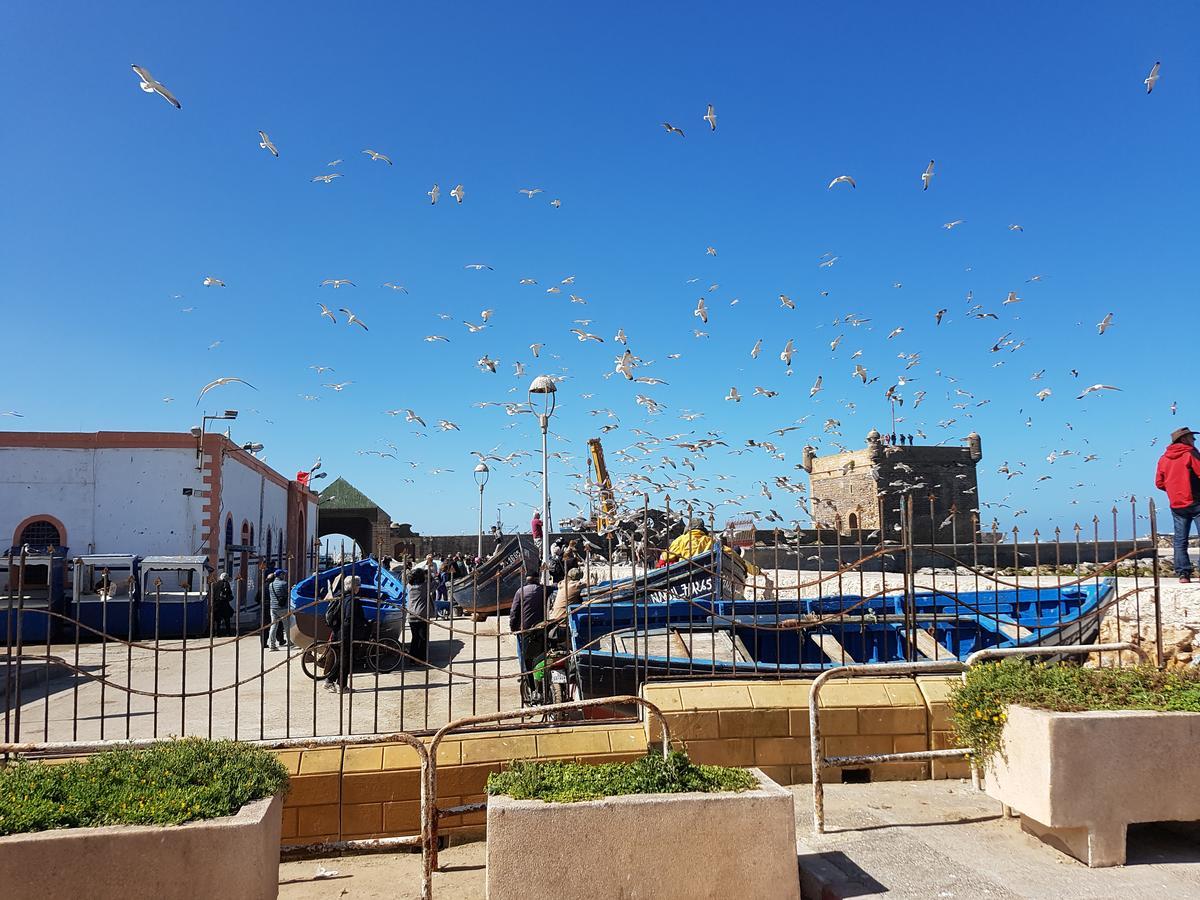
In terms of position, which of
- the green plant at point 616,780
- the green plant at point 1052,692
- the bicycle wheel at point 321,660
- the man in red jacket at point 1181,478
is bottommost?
the bicycle wheel at point 321,660

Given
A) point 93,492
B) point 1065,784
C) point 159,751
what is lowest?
point 1065,784

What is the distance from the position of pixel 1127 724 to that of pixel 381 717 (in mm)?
7089

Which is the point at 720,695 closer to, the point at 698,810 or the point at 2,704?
the point at 698,810

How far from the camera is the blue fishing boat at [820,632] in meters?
8.09

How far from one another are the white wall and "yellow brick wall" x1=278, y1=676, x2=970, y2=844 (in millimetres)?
21230

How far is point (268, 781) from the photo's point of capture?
3.79 meters

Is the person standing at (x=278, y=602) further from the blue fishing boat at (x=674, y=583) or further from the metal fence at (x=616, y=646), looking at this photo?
the blue fishing boat at (x=674, y=583)

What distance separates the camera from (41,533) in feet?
76.0

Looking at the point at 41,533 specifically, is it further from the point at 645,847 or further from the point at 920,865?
the point at 920,865

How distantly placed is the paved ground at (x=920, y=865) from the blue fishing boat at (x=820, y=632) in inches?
97.6

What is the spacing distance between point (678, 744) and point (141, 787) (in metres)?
2.93

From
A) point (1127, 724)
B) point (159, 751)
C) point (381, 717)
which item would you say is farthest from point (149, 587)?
point (1127, 724)

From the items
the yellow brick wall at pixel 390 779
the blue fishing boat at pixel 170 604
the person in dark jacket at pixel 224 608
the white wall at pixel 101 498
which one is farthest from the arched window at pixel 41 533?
the yellow brick wall at pixel 390 779

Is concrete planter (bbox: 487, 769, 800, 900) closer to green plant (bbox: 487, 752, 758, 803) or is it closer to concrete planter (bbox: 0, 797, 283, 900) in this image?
green plant (bbox: 487, 752, 758, 803)
